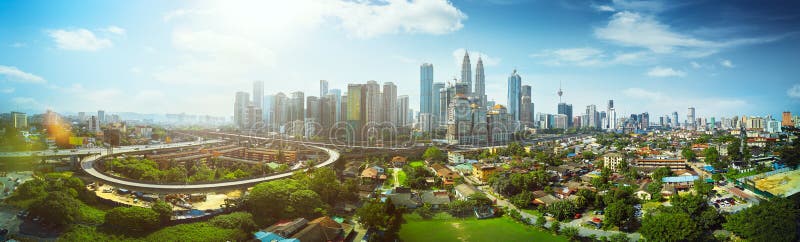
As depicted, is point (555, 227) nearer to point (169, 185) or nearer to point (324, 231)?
point (324, 231)

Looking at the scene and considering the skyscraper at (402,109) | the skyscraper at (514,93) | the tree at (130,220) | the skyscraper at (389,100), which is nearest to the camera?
the tree at (130,220)

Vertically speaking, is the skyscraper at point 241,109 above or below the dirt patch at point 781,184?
above

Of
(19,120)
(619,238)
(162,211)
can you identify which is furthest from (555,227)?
(19,120)

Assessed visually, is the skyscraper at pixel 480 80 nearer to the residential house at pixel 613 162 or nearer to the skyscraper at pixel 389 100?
the skyscraper at pixel 389 100

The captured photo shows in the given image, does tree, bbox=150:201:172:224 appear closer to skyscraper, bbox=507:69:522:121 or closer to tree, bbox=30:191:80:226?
tree, bbox=30:191:80:226

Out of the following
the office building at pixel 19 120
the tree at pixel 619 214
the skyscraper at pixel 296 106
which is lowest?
the tree at pixel 619 214

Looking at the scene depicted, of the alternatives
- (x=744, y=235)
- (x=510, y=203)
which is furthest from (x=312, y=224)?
(x=744, y=235)

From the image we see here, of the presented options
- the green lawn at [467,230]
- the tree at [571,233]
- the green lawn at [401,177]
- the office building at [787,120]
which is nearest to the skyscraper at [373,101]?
the green lawn at [401,177]

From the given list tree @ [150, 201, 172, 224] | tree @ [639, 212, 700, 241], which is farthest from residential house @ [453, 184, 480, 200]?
tree @ [150, 201, 172, 224]
